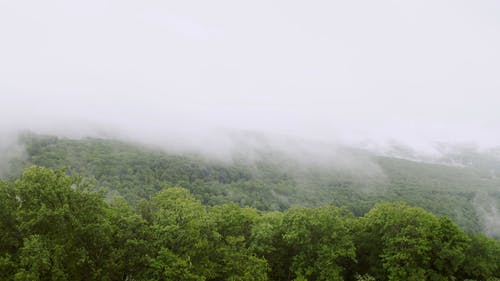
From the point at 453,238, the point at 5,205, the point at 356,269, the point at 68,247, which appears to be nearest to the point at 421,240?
the point at 453,238

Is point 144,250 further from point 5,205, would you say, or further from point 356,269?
point 356,269

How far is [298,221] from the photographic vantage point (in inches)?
2028

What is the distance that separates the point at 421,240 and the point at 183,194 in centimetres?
3388

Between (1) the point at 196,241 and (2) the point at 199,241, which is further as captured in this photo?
(1) the point at 196,241

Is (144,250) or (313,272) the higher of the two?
(144,250)

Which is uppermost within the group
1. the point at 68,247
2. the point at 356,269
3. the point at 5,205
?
the point at 5,205

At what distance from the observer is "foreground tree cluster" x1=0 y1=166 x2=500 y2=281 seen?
35.2m

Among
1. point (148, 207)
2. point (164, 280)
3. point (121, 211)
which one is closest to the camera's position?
point (164, 280)

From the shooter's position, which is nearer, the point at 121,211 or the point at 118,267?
the point at 118,267

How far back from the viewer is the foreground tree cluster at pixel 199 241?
115 ft

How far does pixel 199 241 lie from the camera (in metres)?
A: 40.9

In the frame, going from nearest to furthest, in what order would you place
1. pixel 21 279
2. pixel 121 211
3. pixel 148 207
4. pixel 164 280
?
pixel 21 279
pixel 164 280
pixel 121 211
pixel 148 207

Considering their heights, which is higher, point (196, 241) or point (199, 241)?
point (199, 241)

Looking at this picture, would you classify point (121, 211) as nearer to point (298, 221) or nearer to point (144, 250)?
point (144, 250)
